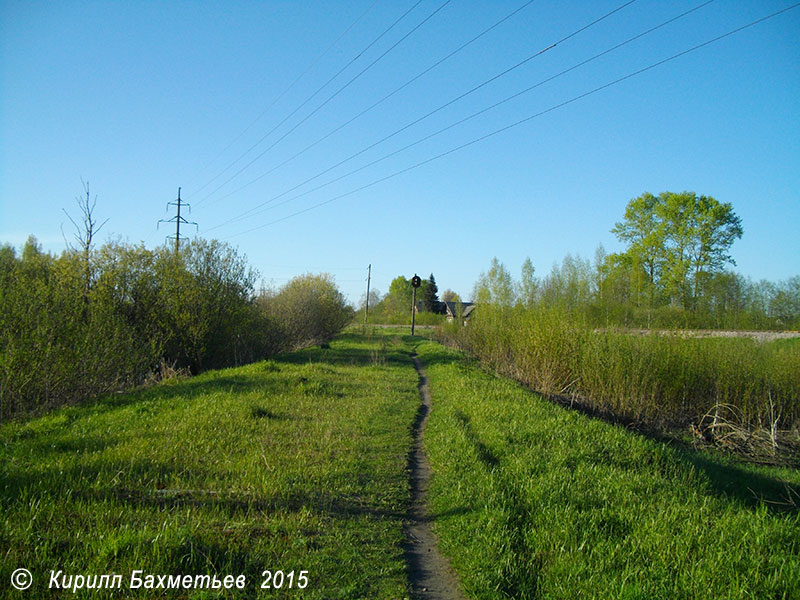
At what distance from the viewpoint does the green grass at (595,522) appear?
3.51m

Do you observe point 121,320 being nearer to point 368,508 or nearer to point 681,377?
point 368,508

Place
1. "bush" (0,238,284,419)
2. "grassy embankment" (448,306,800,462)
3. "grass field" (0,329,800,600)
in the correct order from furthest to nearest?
"grassy embankment" (448,306,800,462) → "bush" (0,238,284,419) → "grass field" (0,329,800,600)

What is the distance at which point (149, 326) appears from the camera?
1611 cm

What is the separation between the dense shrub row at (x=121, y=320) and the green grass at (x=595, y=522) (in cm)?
792

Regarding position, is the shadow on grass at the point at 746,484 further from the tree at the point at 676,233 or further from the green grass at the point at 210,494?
the tree at the point at 676,233

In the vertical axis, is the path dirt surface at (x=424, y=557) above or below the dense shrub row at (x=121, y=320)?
below

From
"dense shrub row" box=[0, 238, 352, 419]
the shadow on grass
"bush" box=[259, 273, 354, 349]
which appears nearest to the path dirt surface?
the shadow on grass

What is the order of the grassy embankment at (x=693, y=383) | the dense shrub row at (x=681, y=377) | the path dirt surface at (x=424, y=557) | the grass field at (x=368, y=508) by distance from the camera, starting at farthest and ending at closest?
the dense shrub row at (x=681, y=377), the grassy embankment at (x=693, y=383), the path dirt surface at (x=424, y=557), the grass field at (x=368, y=508)

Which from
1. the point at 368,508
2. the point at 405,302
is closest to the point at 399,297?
the point at 405,302

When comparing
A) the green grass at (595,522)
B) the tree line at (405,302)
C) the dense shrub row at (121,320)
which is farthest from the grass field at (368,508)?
the tree line at (405,302)

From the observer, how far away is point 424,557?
4.18 meters

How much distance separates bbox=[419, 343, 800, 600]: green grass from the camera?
11.5 ft

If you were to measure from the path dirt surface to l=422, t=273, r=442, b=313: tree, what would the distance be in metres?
68.1

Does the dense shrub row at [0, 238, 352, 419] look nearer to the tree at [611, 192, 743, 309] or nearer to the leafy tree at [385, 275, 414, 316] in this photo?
the tree at [611, 192, 743, 309]
